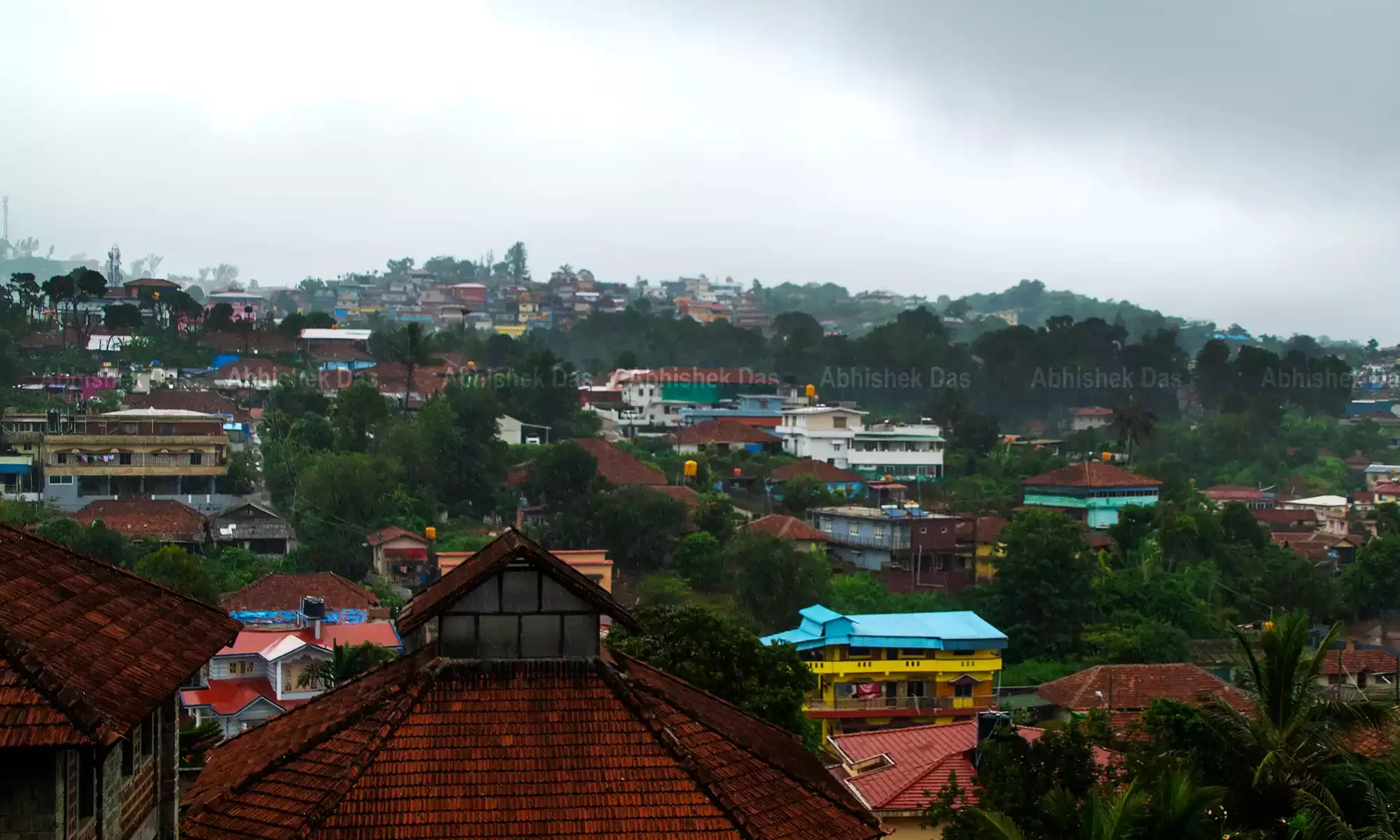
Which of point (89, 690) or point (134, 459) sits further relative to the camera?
point (134, 459)

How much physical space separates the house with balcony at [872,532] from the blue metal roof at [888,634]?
942 centimetres

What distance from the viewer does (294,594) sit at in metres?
33.5

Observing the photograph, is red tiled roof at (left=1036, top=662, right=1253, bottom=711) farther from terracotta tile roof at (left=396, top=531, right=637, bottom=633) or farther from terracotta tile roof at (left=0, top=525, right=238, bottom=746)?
terracotta tile roof at (left=0, top=525, right=238, bottom=746)

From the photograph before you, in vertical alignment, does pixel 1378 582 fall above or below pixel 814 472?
below

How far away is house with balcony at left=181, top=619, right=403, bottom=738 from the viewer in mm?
26828

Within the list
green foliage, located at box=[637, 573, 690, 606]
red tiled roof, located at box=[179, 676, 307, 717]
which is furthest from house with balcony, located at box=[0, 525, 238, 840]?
green foliage, located at box=[637, 573, 690, 606]

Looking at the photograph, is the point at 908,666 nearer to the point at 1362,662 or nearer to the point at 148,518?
the point at 1362,662

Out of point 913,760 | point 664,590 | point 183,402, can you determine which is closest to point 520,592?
point 913,760

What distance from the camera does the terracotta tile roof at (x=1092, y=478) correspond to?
51.8 m

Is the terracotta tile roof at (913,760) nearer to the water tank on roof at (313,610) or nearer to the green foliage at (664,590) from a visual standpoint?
the water tank on roof at (313,610)

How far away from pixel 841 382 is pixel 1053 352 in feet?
39.9

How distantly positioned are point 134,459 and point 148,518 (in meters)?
5.32

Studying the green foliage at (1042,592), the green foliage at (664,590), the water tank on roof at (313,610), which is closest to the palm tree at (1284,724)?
the water tank on roof at (313,610)

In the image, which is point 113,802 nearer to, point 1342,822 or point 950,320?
point 1342,822
